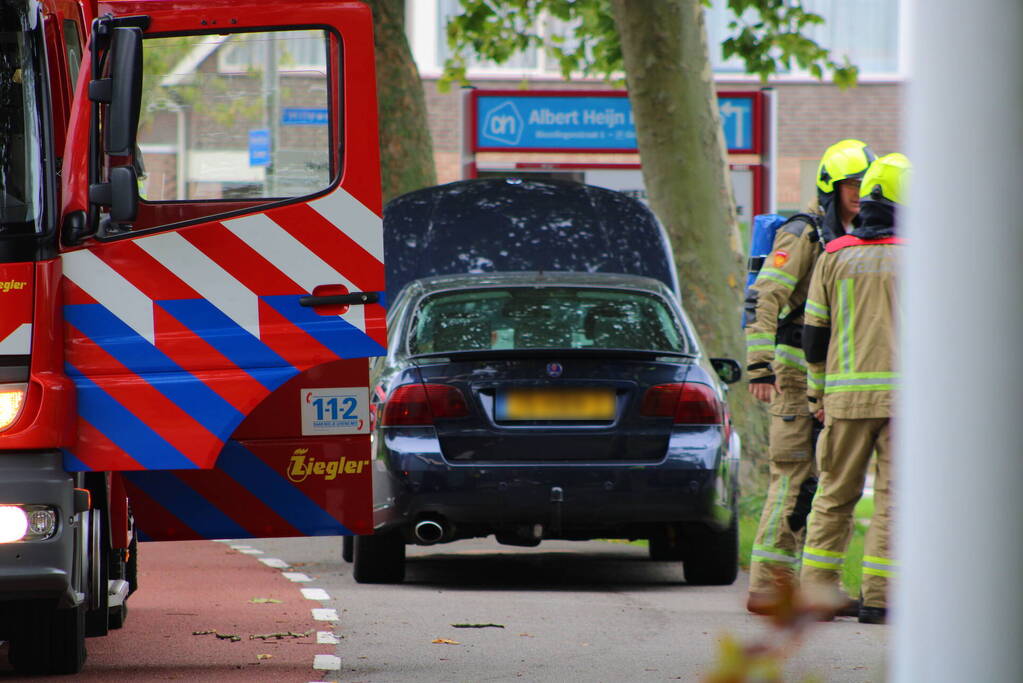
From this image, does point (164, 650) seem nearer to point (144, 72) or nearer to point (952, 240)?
point (144, 72)

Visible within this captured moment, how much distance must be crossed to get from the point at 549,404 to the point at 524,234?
3201mm

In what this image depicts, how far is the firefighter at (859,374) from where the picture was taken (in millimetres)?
7156

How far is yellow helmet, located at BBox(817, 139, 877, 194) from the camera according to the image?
781cm

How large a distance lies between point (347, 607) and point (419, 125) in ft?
28.4

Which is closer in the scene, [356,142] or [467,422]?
[356,142]

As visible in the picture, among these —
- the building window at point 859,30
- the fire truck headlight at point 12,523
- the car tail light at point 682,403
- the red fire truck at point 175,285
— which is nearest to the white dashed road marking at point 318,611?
the red fire truck at point 175,285

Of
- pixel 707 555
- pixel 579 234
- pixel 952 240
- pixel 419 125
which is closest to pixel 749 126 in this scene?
pixel 419 125

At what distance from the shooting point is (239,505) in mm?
6398

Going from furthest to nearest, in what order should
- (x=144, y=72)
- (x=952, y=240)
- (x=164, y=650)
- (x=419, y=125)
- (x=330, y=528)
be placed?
(x=419, y=125), (x=164, y=650), (x=330, y=528), (x=144, y=72), (x=952, y=240)

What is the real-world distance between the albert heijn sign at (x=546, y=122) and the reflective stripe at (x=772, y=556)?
872cm

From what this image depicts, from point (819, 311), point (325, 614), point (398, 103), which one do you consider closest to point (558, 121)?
point (398, 103)

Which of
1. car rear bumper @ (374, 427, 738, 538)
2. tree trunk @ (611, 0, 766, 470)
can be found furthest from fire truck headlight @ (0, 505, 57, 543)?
tree trunk @ (611, 0, 766, 470)

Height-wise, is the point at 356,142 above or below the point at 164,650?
above

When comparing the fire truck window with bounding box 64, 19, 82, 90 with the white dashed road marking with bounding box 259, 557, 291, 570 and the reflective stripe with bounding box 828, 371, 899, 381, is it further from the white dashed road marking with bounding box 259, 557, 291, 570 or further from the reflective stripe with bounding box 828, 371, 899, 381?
the white dashed road marking with bounding box 259, 557, 291, 570
